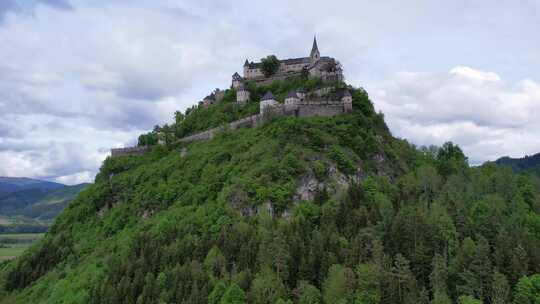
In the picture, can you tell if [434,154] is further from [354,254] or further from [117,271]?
[117,271]

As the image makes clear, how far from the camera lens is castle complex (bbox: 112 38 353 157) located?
90.7m

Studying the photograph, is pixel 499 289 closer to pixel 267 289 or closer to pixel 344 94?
pixel 267 289

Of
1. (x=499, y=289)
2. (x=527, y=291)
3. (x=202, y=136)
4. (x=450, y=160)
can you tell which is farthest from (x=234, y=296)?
(x=450, y=160)

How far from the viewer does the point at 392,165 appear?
88312mm

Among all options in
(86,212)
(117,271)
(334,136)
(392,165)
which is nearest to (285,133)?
(334,136)

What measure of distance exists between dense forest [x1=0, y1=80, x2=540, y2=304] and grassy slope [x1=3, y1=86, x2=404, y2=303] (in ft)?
0.89

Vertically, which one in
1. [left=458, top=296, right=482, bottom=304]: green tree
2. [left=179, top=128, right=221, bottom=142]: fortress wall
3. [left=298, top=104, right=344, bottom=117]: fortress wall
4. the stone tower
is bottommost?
[left=458, top=296, right=482, bottom=304]: green tree

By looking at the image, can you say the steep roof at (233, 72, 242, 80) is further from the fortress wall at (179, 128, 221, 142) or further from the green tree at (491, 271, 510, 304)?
the green tree at (491, 271, 510, 304)

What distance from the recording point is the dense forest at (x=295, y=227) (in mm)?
59031

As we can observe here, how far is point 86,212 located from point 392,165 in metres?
60.7

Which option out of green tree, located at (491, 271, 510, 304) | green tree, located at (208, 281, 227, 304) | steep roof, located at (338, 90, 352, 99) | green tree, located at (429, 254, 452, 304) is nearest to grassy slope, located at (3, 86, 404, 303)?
steep roof, located at (338, 90, 352, 99)

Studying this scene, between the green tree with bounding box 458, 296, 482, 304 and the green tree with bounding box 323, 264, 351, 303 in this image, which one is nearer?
the green tree with bounding box 458, 296, 482, 304

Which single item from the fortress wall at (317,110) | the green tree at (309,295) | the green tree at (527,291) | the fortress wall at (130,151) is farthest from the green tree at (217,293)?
the fortress wall at (130,151)

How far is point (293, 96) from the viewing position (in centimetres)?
9169
